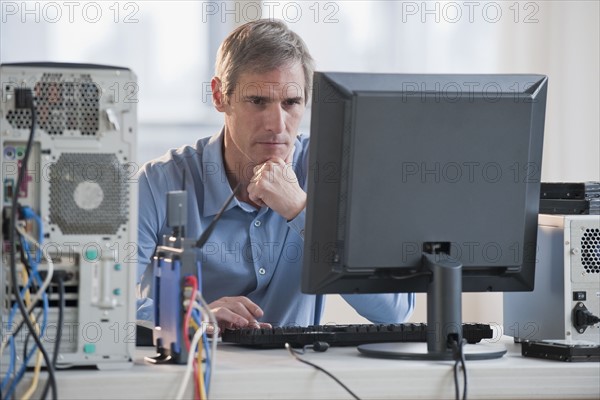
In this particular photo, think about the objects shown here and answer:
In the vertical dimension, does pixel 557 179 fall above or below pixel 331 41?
below

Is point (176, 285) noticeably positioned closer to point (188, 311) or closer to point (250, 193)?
point (188, 311)

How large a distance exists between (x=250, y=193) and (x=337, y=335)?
1.71ft

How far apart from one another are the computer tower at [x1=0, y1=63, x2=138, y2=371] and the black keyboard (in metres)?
0.28

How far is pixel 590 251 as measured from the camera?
1.68m

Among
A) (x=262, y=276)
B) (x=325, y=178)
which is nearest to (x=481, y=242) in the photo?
(x=325, y=178)

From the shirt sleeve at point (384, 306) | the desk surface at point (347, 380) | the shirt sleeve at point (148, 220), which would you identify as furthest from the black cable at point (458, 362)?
the shirt sleeve at point (148, 220)

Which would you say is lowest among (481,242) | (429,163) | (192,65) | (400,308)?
(400,308)

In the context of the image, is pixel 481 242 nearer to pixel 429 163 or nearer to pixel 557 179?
pixel 429 163

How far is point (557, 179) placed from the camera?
3.47 meters

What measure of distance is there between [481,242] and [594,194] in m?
0.32

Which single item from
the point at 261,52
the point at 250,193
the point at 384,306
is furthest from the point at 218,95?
the point at 384,306

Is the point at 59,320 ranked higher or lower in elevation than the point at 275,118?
lower

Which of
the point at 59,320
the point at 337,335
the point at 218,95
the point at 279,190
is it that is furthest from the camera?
the point at 218,95

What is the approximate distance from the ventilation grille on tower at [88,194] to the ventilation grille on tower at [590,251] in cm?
82
